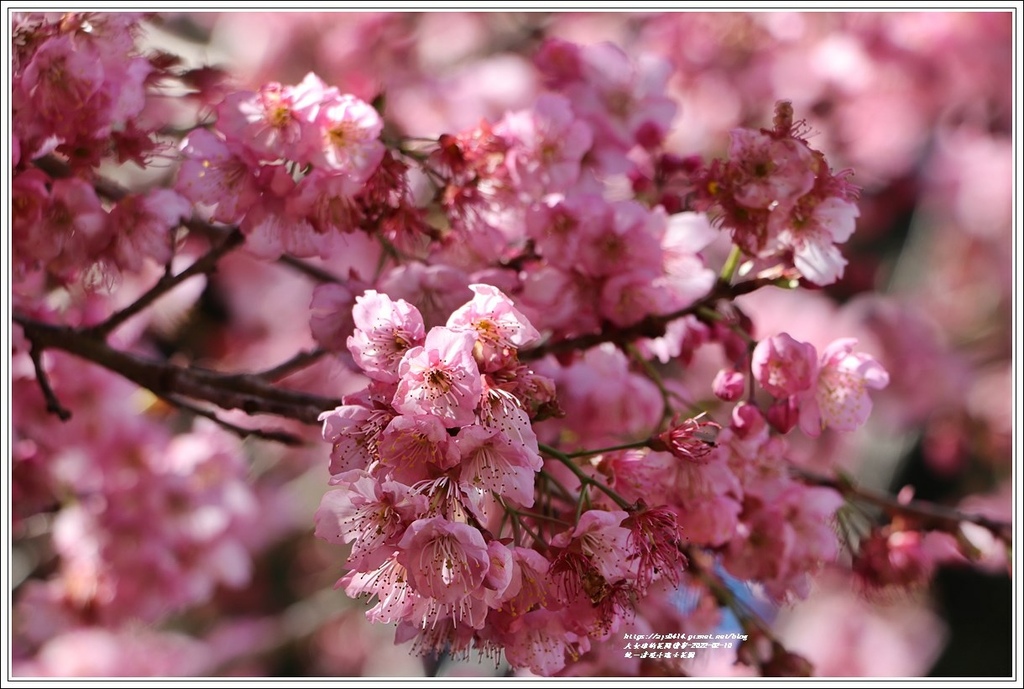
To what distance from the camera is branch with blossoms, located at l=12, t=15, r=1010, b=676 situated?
→ 0.88 m

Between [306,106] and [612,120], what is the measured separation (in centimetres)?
52

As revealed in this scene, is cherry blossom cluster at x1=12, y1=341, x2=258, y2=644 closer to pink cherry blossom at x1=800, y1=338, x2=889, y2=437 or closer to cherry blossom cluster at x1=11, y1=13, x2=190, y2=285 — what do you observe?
cherry blossom cluster at x1=11, y1=13, x2=190, y2=285

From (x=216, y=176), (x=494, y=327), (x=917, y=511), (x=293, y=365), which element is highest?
(x=494, y=327)

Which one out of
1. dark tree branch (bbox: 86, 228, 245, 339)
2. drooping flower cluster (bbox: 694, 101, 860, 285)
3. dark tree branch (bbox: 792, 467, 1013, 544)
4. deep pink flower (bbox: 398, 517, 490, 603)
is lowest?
dark tree branch (bbox: 792, 467, 1013, 544)

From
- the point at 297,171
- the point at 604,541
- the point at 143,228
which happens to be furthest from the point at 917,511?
the point at 143,228

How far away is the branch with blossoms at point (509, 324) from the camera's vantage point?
34.7 inches

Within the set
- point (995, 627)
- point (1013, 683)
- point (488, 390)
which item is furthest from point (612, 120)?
point (995, 627)

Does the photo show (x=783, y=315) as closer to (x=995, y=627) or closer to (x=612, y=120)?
(x=995, y=627)

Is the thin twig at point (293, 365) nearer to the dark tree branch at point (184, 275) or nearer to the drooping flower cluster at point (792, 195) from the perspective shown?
the dark tree branch at point (184, 275)

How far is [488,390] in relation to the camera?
88 cm

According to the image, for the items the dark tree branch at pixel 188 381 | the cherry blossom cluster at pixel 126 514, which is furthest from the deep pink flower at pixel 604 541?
the cherry blossom cluster at pixel 126 514

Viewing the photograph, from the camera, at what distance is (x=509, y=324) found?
898mm

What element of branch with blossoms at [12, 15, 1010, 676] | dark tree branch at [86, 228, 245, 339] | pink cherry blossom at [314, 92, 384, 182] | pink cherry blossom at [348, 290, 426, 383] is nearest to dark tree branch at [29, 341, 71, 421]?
branch with blossoms at [12, 15, 1010, 676]

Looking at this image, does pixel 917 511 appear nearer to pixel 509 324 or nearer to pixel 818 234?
pixel 818 234
